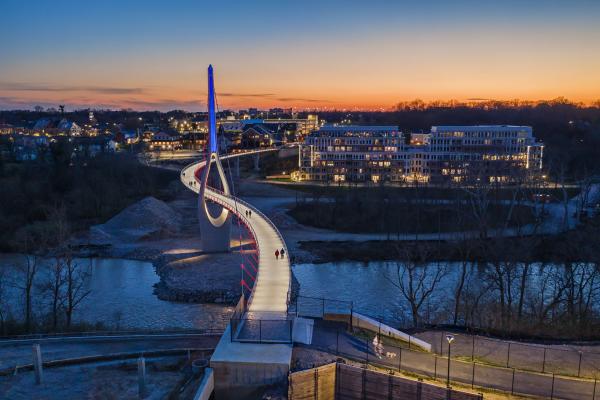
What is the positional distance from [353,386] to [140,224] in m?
33.6

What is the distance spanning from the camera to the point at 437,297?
84.8ft

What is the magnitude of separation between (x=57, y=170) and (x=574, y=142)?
72.5 m

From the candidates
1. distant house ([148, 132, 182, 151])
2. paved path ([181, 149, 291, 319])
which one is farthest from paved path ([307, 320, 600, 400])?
distant house ([148, 132, 182, 151])

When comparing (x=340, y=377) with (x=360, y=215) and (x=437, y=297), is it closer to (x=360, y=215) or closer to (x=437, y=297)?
(x=437, y=297)

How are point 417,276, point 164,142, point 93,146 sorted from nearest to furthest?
point 417,276 → point 93,146 → point 164,142

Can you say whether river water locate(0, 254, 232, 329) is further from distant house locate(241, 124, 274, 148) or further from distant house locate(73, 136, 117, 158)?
distant house locate(241, 124, 274, 148)

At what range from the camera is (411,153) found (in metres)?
63.8

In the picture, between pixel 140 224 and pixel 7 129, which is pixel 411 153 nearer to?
pixel 140 224

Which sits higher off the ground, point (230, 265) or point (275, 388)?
point (275, 388)

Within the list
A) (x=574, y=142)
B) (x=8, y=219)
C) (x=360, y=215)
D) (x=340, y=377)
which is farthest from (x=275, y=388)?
(x=574, y=142)

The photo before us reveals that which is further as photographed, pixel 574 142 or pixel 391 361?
pixel 574 142

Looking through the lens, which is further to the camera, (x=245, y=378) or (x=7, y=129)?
(x=7, y=129)

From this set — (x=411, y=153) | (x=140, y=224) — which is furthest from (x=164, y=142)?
(x=140, y=224)

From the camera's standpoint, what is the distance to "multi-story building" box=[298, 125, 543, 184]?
6178 centimetres
